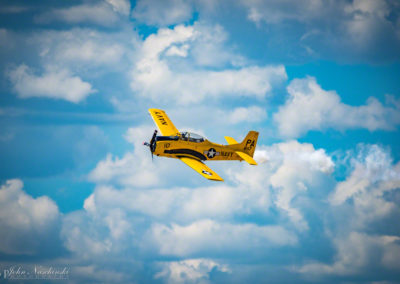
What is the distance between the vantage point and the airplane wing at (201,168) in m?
51.6

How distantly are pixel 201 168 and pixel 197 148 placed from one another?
3.85m

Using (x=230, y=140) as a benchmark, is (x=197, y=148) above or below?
below

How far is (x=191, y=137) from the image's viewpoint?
57.9 meters

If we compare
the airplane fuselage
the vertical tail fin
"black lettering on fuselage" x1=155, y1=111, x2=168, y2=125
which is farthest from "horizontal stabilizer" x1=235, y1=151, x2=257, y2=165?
"black lettering on fuselage" x1=155, y1=111, x2=168, y2=125

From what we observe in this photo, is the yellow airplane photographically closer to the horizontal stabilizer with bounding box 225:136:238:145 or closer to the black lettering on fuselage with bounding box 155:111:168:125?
the horizontal stabilizer with bounding box 225:136:238:145

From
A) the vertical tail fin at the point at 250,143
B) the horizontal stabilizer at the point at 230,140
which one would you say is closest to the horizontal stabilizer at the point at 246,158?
the vertical tail fin at the point at 250,143

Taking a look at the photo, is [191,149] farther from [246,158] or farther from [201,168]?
[246,158]

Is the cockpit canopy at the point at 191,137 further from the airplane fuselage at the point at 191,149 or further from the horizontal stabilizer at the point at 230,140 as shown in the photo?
the horizontal stabilizer at the point at 230,140

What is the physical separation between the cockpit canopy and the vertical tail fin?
5.72 metres

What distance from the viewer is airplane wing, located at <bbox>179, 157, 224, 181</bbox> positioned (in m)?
51.6

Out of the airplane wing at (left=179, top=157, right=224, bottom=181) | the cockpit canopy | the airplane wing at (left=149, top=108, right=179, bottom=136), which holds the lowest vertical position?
the airplane wing at (left=179, top=157, right=224, bottom=181)

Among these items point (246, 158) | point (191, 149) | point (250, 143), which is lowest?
point (246, 158)

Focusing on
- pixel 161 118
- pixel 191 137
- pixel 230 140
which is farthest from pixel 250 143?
pixel 161 118

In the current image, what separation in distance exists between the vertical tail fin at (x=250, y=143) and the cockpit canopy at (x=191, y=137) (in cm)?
572
